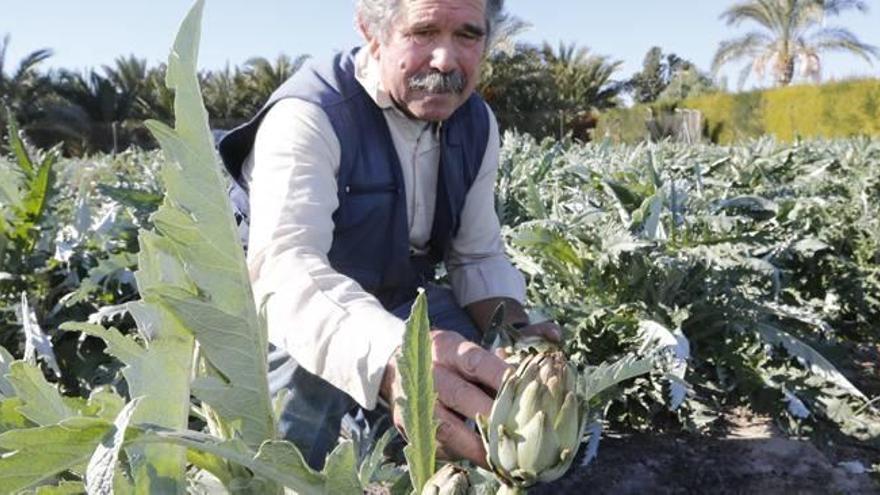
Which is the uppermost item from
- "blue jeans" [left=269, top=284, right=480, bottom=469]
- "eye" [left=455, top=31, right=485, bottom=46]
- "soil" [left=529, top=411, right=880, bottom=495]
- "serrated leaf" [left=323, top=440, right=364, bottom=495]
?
"eye" [left=455, top=31, right=485, bottom=46]

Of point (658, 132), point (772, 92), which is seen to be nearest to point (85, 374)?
point (658, 132)

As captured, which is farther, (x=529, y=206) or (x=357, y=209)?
(x=529, y=206)

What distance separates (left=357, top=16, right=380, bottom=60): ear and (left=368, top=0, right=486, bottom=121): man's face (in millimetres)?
29

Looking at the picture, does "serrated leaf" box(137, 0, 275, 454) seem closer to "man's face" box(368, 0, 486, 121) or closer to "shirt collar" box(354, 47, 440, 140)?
"man's face" box(368, 0, 486, 121)

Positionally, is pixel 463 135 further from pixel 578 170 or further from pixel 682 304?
pixel 578 170

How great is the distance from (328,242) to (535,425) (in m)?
0.75

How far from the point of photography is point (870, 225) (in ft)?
11.9

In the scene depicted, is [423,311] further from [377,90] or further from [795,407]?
[795,407]

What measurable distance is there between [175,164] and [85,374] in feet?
5.26

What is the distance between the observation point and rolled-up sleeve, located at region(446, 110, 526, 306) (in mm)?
1616

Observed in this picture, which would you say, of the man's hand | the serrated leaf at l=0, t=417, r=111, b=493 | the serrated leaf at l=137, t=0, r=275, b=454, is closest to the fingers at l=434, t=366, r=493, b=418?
the man's hand

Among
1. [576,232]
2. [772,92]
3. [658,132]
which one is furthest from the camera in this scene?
[772,92]

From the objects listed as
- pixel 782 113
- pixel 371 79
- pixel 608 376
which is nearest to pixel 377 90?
pixel 371 79

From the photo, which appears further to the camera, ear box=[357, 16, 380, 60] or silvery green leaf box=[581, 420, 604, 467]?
silvery green leaf box=[581, 420, 604, 467]
